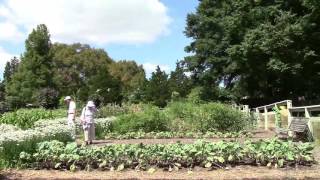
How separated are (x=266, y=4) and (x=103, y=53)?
57738 mm

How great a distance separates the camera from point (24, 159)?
1248cm

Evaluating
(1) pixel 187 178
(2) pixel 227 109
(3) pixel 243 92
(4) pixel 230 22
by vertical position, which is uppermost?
(4) pixel 230 22

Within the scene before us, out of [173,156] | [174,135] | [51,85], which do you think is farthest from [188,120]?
[51,85]

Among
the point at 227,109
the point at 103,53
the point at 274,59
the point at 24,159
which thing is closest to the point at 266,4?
the point at 274,59

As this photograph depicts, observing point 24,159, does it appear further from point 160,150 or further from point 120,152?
point 160,150

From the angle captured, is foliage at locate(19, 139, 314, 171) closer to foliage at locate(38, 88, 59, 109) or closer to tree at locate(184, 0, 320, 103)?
tree at locate(184, 0, 320, 103)

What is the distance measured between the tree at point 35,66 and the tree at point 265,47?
76.4ft

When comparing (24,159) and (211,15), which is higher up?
(211,15)

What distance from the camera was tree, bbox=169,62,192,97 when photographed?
61.2 metres

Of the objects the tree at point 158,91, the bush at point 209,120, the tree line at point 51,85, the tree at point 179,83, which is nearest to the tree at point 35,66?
the tree line at point 51,85

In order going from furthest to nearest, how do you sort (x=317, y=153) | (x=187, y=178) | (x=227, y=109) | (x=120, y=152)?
(x=227, y=109)
(x=317, y=153)
(x=120, y=152)
(x=187, y=178)

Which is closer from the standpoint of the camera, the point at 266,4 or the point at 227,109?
the point at 227,109

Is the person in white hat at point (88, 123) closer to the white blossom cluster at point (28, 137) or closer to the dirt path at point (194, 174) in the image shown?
the white blossom cluster at point (28, 137)

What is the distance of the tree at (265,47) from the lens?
37.7 metres
